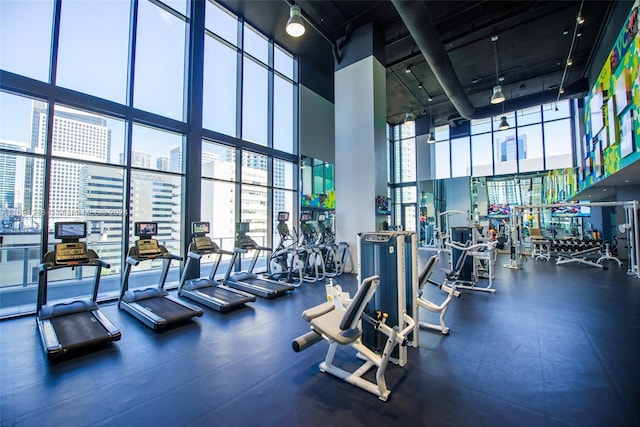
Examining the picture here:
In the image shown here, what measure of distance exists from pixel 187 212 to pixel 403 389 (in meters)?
5.37

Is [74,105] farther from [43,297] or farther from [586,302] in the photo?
[586,302]

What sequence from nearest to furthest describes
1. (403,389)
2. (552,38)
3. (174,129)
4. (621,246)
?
(403,389)
(174,129)
(552,38)
(621,246)

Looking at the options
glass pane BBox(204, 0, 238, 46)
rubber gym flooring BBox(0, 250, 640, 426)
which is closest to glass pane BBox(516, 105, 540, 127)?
rubber gym flooring BBox(0, 250, 640, 426)

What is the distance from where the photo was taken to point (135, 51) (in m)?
5.42

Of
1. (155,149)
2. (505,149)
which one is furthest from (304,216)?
(505,149)

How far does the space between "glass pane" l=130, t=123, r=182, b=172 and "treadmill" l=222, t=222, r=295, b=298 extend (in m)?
1.96

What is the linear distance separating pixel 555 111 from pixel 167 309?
14.6 metres

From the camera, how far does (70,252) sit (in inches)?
155

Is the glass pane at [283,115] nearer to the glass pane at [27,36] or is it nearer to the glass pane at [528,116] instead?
the glass pane at [27,36]

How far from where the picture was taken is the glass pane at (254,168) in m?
7.43

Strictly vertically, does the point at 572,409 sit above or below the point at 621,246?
below

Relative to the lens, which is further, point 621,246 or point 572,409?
point 621,246

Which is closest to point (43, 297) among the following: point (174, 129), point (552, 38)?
point (174, 129)

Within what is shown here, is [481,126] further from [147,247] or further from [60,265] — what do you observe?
[60,265]
